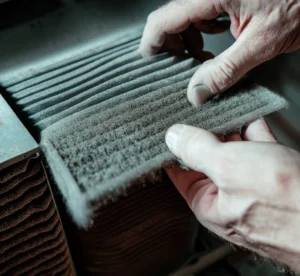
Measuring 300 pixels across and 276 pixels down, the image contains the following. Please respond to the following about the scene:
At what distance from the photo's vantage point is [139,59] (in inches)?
34.9

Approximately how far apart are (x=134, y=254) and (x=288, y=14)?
0.68m

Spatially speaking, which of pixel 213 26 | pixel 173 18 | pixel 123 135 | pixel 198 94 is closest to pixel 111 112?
pixel 123 135

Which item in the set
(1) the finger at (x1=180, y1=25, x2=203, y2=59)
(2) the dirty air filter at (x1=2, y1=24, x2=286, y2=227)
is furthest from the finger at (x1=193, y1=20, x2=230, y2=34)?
(2) the dirty air filter at (x1=2, y1=24, x2=286, y2=227)

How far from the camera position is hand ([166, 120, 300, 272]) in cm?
60

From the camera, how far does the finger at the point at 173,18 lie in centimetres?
81

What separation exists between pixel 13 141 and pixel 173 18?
0.47m

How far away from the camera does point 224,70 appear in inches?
29.3

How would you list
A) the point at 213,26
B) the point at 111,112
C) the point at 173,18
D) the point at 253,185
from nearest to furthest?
the point at 253,185
the point at 111,112
the point at 173,18
the point at 213,26

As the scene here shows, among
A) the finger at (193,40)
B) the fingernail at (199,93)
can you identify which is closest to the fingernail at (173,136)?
the fingernail at (199,93)

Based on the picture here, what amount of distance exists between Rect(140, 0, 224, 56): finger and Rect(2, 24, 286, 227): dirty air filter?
0.04 metres

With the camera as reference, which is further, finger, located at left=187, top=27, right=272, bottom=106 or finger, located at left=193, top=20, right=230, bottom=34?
finger, located at left=193, top=20, right=230, bottom=34

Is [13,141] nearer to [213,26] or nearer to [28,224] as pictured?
[28,224]

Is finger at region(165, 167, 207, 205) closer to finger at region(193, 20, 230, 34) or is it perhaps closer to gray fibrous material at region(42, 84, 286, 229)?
gray fibrous material at region(42, 84, 286, 229)

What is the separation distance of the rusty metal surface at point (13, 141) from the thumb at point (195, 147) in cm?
24
